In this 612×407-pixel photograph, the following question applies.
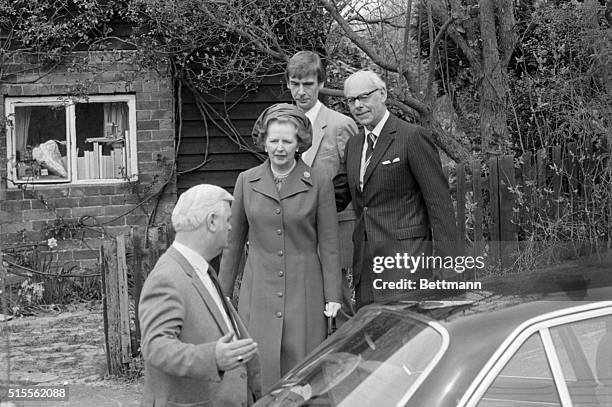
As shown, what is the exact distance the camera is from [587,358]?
2.72 meters

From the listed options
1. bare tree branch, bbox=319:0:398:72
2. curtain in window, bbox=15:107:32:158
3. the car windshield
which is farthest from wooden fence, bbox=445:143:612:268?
curtain in window, bbox=15:107:32:158

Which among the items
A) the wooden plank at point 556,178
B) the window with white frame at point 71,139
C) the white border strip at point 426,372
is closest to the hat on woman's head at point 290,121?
the white border strip at point 426,372

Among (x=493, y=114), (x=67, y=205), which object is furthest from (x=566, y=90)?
(x=67, y=205)

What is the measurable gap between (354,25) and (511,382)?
868 cm

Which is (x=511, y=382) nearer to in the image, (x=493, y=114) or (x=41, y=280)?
(x=493, y=114)

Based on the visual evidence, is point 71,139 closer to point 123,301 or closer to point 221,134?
point 221,134

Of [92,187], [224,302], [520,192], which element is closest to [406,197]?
[224,302]

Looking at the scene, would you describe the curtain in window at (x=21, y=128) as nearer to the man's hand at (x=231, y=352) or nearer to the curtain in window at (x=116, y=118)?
the curtain in window at (x=116, y=118)

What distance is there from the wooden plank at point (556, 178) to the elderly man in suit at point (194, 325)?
15.8ft

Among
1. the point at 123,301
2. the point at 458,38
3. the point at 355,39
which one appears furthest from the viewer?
the point at 458,38

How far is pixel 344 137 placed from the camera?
4.90m

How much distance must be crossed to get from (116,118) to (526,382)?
8.91 m

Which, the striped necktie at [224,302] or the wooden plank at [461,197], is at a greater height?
the wooden plank at [461,197]

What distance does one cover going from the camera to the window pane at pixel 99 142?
1065cm
